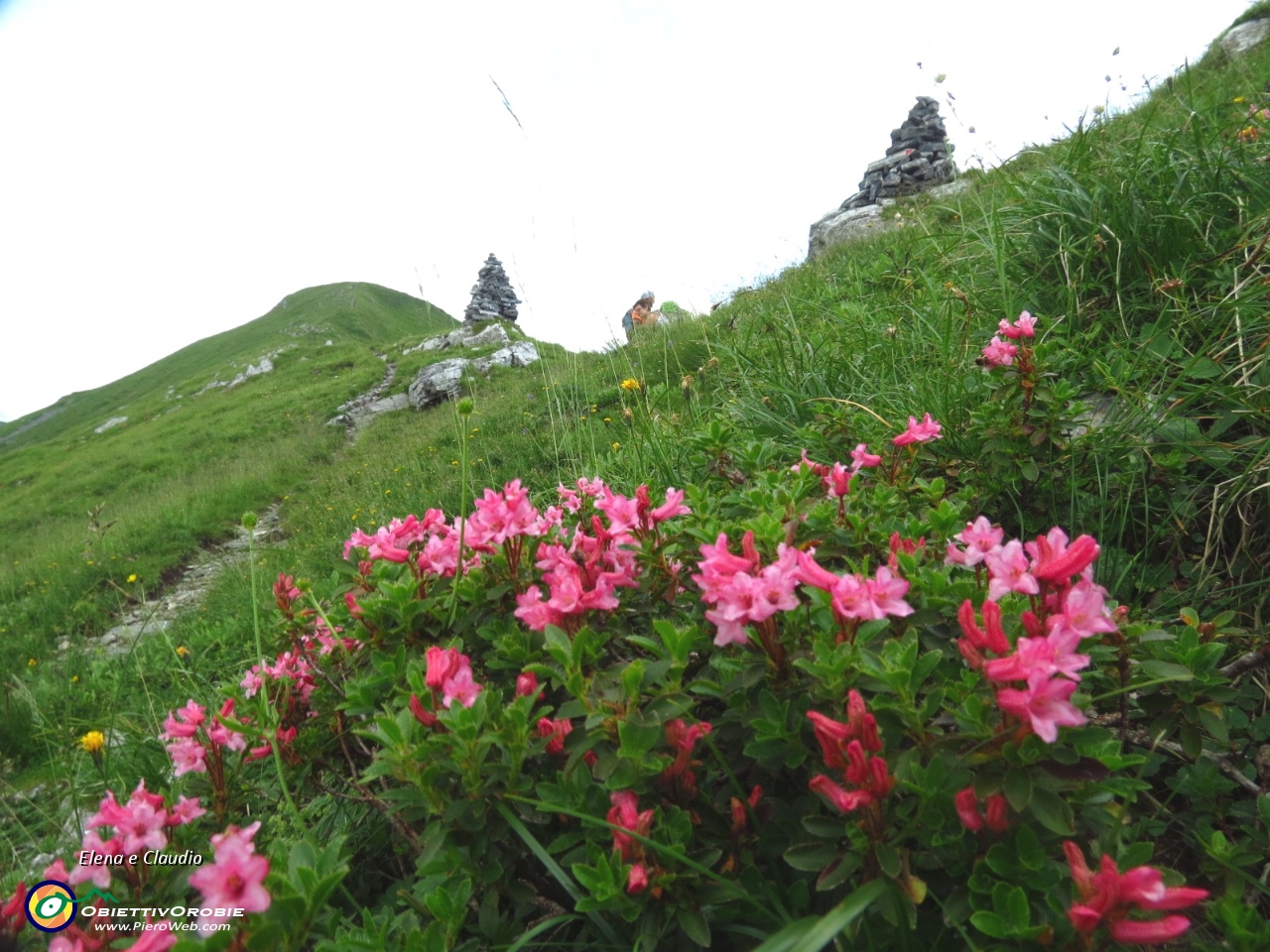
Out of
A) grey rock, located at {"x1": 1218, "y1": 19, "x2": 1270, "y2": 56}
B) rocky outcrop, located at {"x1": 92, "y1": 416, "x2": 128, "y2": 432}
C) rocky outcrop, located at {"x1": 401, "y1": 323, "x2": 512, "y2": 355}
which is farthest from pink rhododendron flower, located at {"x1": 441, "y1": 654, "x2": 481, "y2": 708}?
rocky outcrop, located at {"x1": 92, "y1": 416, "x2": 128, "y2": 432}

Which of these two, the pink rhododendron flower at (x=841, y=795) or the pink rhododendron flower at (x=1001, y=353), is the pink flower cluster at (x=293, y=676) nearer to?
the pink rhododendron flower at (x=841, y=795)

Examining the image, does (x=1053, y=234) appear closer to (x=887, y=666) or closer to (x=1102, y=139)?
(x=1102, y=139)

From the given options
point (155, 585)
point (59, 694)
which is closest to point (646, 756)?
point (59, 694)

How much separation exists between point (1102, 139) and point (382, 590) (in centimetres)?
420

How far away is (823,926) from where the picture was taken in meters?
0.79

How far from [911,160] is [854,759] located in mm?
28265

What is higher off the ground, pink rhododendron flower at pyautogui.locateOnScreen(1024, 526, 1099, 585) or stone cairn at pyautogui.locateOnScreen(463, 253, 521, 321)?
stone cairn at pyautogui.locateOnScreen(463, 253, 521, 321)

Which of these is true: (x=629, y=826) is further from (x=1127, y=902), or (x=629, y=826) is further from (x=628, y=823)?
(x=1127, y=902)

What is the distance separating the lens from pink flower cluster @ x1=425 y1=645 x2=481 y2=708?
1075 millimetres

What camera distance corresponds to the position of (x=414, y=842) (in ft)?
4.01

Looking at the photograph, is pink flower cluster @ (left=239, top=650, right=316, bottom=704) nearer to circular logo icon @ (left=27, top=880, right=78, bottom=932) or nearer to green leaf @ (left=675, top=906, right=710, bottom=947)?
circular logo icon @ (left=27, top=880, right=78, bottom=932)

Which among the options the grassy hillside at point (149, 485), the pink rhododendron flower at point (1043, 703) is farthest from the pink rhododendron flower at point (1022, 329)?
the grassy hillside at point (149, 485)

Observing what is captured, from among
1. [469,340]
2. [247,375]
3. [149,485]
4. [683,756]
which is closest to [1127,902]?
[683,756]

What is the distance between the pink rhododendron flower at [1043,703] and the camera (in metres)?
0.78
